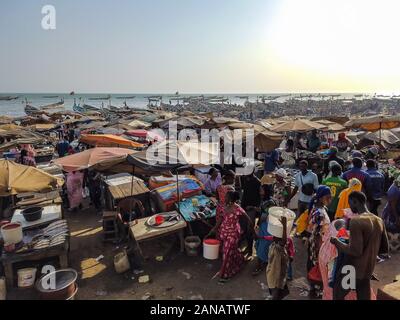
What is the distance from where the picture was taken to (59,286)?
4.71 metres

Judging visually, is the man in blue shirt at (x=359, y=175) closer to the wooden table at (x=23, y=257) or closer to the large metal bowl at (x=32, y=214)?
the wooden table at (x=23, y=257)

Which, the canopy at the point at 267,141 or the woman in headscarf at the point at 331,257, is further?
the canopy at the point at 267,141

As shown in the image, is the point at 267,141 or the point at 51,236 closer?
the point at 51,236

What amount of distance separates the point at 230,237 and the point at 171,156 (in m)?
2.06

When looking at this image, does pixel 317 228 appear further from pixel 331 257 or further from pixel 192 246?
pixel 192 246

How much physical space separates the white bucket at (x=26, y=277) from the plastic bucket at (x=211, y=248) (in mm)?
3204

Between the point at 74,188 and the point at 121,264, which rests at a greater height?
the point at 74,188

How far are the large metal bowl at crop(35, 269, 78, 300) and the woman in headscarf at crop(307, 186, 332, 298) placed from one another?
12.7 ft

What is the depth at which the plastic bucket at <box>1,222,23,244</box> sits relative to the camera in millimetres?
5258

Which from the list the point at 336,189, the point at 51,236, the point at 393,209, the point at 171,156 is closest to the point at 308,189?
the point at 336,189

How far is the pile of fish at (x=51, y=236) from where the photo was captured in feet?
17.9

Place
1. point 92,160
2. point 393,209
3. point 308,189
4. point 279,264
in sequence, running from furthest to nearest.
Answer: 1. point 92,160
2. point 308,189
3. point 393,209
4. point 279,264

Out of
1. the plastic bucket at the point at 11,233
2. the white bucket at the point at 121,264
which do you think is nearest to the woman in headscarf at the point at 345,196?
the white bucket at the point at 121,264
